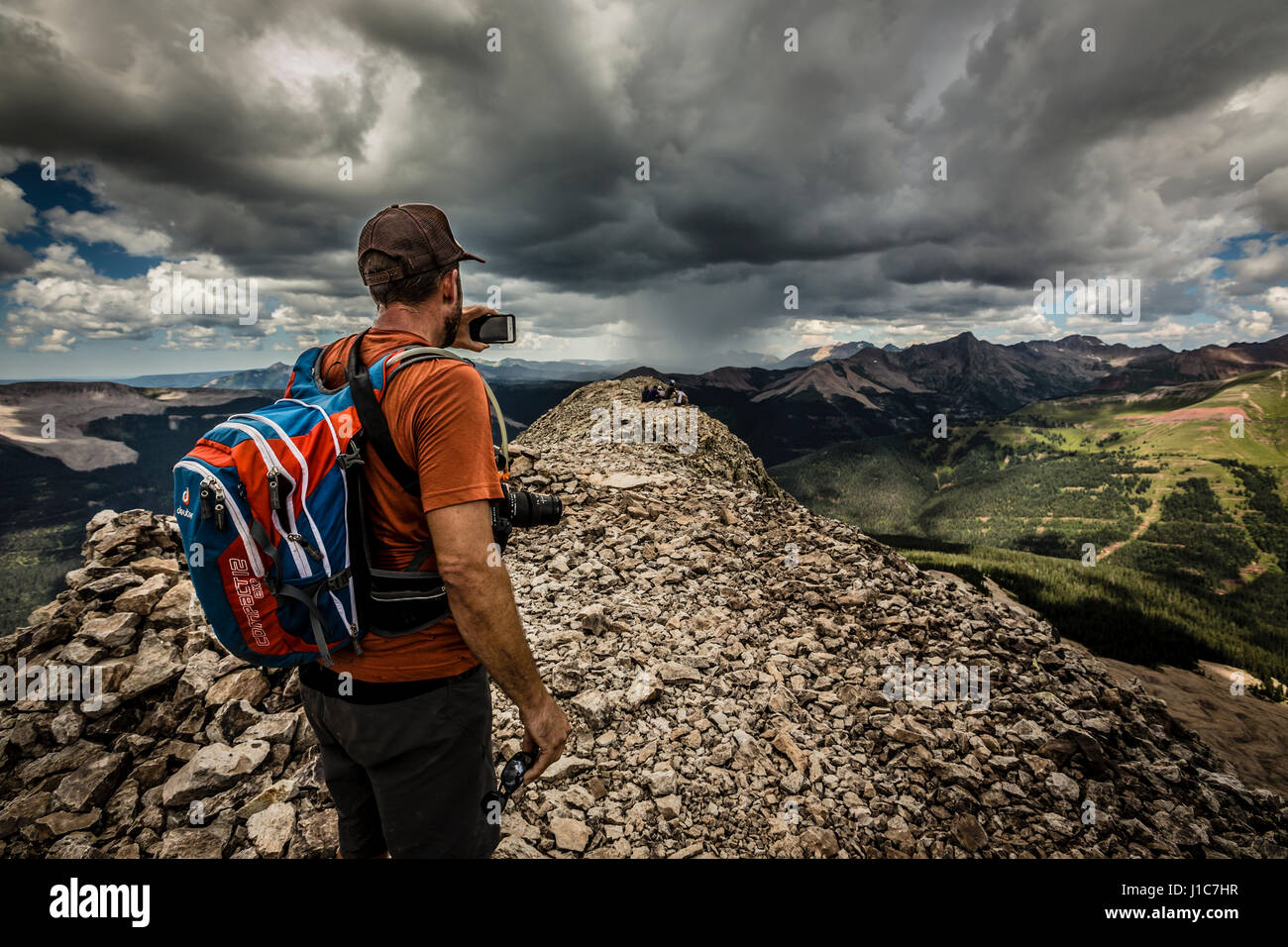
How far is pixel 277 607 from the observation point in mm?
2207

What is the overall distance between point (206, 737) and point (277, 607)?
450 cm

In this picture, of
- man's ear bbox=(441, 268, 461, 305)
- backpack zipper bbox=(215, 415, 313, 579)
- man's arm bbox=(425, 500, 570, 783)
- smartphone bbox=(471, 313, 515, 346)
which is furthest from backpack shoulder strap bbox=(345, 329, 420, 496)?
smartphone bbox=(471, 313, 515, 346)

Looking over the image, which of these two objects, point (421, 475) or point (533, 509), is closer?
point (421, 475)

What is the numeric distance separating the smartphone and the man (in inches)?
10.5

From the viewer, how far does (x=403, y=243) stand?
2521 mm

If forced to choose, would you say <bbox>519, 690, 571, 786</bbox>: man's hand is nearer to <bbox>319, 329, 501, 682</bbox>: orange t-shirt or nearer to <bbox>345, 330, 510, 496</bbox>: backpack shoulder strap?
<bbox>319, 329, 501, 682</bbox>: orange t-shirt

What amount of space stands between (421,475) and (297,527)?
54 cm

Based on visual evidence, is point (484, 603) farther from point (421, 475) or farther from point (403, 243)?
point (403, 243)

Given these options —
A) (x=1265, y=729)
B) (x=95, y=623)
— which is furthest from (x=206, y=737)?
(x=1265, y=729)

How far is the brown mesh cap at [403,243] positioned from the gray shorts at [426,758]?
6.76 feet

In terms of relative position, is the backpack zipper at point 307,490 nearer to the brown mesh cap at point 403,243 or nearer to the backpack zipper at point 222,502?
the backpack zipper at point 222,502

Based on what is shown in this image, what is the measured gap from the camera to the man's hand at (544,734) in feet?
8.15

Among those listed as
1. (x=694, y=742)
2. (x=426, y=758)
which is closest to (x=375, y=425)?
(x=426, y=758)
